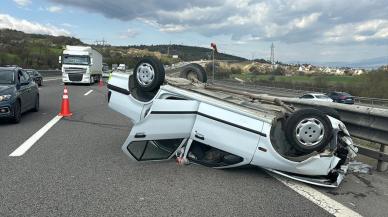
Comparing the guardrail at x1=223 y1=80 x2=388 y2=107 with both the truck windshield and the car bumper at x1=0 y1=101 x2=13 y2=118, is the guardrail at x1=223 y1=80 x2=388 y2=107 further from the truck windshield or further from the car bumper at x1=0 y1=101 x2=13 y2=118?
→ the car bumper at x1=0 y1=101 x2=13 y2=118

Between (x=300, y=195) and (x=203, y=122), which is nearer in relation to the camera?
(x=300, y=195)

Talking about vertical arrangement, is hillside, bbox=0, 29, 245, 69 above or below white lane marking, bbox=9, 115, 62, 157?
above

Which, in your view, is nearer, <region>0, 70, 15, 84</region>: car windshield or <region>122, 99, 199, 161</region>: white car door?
<region>122, 99, 199, 161</region>: white car door

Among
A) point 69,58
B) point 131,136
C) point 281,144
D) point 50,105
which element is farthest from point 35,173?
point 69,58

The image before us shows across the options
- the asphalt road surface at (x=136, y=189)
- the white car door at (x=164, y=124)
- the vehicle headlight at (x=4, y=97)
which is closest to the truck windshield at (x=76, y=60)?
the vehicle headlight at (x=4, y=97)

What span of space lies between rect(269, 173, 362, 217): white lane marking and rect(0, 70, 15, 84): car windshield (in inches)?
Result: 340

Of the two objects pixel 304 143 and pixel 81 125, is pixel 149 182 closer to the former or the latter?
pixel 304 143

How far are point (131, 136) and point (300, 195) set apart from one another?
2.56m

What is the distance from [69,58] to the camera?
36.5 m

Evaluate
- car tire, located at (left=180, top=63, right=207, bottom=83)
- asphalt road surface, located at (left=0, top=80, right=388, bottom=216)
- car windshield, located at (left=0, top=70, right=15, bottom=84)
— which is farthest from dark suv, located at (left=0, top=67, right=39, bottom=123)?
car tire, located at (left=180, top=63, right=207, bottom=83)

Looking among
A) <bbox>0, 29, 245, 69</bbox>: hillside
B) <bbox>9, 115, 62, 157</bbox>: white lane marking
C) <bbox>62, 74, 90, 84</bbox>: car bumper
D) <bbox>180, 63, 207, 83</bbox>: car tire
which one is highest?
<bbox>0, 29, 245, 69</bbox>: hillside

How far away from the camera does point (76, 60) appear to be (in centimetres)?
3659

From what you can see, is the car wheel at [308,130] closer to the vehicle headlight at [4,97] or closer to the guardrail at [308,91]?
the vehicle headlight at [4,97]

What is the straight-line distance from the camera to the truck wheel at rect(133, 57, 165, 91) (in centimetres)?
747
